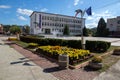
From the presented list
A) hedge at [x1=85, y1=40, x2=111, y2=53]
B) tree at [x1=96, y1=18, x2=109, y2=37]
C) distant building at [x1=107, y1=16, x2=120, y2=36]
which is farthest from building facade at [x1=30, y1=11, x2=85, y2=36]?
hedge at [x1=85, y1=40, x2=111, y2=53]

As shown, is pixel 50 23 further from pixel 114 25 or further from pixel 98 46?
pixel 98 46

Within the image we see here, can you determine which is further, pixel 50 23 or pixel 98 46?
pixel 50 23

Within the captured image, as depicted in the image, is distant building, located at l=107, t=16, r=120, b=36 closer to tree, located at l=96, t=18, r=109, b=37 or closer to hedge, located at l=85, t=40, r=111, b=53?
tree, located at l=96, t=18, r=109, b=37

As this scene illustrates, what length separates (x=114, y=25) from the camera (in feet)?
235

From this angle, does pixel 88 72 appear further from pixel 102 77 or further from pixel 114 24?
pixel 114 24

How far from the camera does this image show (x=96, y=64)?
8109 millimetres

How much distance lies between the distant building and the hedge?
195 feet

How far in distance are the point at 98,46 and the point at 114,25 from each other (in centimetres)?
6384

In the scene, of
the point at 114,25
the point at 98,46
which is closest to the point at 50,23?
the point at 114,25

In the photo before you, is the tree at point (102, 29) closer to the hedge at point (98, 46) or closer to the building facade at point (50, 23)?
the building facade at point (50, 23)

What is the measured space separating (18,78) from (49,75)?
5.18 ft

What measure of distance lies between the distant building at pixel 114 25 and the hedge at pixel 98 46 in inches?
2341

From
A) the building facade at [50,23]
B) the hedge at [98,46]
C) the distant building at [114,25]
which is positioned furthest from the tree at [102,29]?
the hedge at [98,46]

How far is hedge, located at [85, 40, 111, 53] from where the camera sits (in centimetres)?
1343
